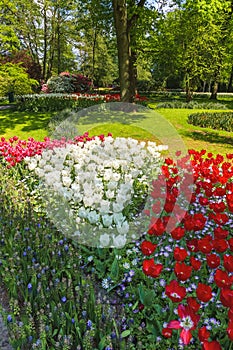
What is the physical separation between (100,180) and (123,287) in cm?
144

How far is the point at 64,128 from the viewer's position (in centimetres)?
908

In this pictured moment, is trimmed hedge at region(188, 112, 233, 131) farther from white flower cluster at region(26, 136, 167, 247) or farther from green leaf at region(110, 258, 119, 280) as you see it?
green leaf at region(110, 258, 119, 280)

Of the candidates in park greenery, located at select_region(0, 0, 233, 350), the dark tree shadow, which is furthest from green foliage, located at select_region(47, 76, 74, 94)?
the dark tree shadow

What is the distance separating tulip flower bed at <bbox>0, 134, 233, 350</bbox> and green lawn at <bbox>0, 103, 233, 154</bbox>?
5.49 metres

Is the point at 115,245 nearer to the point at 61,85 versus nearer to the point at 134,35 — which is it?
the point at 134,35

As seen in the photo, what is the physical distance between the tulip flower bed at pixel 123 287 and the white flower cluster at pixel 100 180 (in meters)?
0.28

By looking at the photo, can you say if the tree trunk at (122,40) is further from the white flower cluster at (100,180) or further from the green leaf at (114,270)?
the green leaf at (114,270)

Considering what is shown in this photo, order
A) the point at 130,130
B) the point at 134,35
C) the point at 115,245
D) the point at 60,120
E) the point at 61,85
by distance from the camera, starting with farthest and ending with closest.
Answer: the point at 61,85, the point at 134,35, the point at 60,120, the point at 130,130, the point at 115,245

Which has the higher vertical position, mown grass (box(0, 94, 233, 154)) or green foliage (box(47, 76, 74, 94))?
green foliage (box(47, 76, 74, 94))

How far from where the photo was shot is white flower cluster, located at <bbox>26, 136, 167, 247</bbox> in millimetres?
3411

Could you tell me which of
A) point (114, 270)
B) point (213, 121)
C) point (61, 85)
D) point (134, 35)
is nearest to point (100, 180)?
point (114, 270)

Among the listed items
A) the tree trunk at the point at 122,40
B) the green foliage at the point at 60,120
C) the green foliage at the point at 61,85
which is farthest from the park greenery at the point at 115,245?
the green foliage at the point at 61,85

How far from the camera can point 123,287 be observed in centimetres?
310

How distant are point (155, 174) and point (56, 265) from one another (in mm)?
2730
